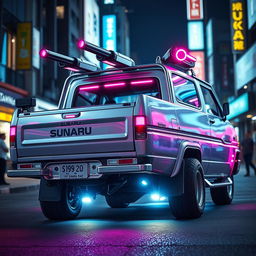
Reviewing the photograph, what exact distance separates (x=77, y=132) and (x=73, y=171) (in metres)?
0.52

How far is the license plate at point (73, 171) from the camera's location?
6.50 m

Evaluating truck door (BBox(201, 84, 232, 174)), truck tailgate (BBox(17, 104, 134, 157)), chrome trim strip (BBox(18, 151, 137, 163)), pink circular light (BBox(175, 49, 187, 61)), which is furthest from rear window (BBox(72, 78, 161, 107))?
chrome trim strip (BBox(18, 151, 137, 163))

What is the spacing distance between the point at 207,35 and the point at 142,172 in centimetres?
7017

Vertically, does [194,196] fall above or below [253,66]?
below

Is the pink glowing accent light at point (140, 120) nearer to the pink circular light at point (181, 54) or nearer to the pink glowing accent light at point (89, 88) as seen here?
the pink circular light at point (181, 54)

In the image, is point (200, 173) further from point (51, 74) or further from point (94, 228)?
point (51, 74)

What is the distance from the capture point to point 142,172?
19.9 feet

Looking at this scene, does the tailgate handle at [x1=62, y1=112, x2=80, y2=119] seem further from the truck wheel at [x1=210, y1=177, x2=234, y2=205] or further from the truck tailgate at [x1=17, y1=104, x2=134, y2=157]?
the truck wheel at [x1=210, y1=177, x2=234, y2=205]

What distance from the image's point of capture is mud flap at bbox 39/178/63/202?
7.01m

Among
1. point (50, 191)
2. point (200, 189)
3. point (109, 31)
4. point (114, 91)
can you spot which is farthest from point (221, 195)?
point (109, 31)

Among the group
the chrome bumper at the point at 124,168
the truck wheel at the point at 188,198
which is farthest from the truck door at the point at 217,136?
the chrome bumper at the point at 124,168

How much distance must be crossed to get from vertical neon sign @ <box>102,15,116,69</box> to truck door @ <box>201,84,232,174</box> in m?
49.7

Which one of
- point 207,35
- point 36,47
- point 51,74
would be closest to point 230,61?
point 207,35

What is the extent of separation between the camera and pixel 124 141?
6164 mm
